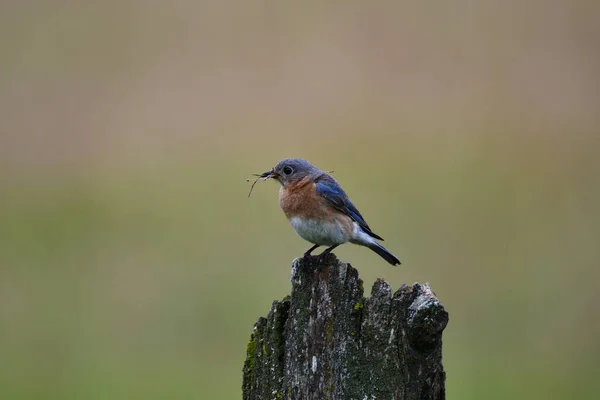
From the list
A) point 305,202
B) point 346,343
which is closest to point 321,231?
point 305,202

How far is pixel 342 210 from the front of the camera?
7602 millimetres

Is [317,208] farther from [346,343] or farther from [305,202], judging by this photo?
[346,343]

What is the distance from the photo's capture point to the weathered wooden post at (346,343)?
4227 mm

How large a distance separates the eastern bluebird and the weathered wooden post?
8.66 ft

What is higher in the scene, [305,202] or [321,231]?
[305,202]

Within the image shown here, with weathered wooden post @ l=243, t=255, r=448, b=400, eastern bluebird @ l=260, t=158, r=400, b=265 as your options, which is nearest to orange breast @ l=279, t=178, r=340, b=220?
eastern bluebird @ l=260, t=158, r=400, b=265

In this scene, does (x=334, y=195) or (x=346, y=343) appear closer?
(x=346, y=343)

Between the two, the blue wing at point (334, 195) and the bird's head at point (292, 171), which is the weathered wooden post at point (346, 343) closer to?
the blue wing at point (334, 195)

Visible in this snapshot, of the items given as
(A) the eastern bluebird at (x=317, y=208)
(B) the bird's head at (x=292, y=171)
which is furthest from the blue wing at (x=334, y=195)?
(B) the bird's head at (x=292, y=171)

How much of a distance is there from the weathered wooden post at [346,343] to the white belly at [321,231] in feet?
8.57

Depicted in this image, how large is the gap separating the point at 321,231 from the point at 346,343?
3.06m

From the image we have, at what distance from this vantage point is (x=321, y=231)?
741 cm

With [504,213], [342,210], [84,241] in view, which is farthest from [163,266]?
[342,210]

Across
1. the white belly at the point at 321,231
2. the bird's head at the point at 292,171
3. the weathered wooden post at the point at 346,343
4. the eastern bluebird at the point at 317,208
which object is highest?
the bird's head at the point at 292,171
